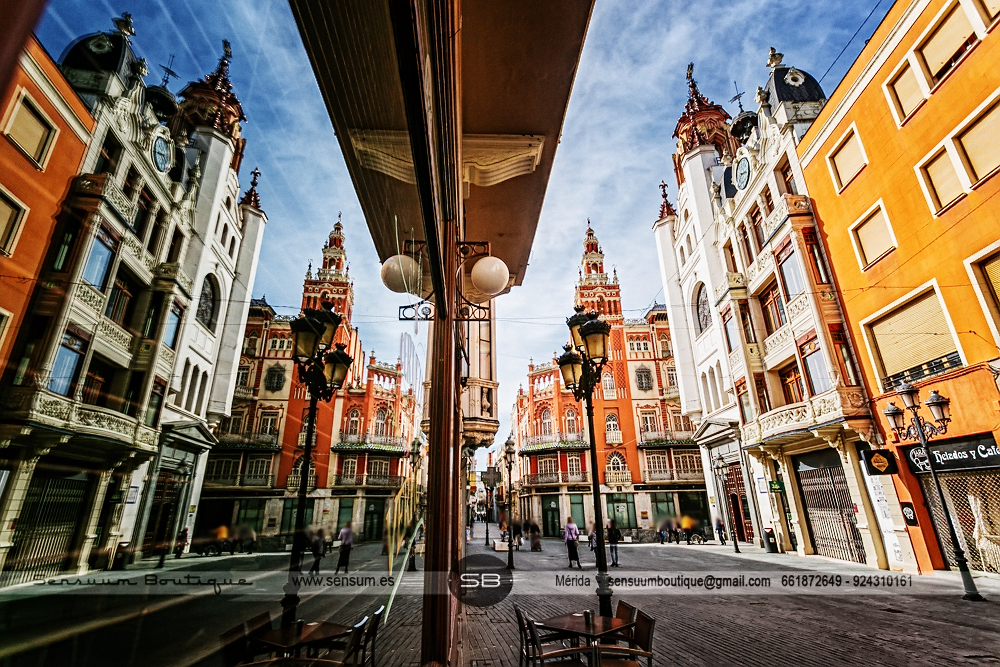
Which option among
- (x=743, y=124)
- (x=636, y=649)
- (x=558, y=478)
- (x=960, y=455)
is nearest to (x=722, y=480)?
(x=960, y=455)

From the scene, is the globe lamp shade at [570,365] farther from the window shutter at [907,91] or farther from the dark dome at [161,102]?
the window shutter at [907,91]

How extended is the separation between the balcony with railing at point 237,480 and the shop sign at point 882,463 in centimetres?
1445

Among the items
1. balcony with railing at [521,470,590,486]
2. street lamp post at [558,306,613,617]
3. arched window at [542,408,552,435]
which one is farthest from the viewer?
arched window at [542,408,552,435]

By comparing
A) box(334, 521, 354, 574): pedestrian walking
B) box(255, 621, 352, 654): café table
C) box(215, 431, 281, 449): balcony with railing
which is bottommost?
box(255, 621, 352, 654): café table

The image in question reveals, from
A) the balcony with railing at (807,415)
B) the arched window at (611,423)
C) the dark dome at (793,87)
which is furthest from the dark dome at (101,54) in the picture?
the arched window at (611,423)

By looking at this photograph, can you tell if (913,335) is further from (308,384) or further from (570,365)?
(308,384)

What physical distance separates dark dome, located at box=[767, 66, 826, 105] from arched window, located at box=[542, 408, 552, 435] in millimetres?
27282

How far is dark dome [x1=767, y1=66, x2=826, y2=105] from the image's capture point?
1631cm

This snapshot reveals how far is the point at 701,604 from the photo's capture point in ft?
29.0

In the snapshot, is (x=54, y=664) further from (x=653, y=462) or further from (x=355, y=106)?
(x=653, y=462)

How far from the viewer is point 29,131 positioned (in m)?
1.02

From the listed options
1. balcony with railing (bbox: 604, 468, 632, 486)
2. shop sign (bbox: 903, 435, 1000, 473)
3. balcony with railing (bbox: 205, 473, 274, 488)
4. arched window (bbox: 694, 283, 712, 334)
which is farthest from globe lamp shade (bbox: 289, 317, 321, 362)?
balcony with railing (bbox: 604, 468, 632, 486)

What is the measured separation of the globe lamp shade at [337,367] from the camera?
423 cm

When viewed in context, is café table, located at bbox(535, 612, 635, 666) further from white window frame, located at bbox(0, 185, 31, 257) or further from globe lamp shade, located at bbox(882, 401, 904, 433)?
globe lamp shade, located at bbox(882, 401, 904, 433)
